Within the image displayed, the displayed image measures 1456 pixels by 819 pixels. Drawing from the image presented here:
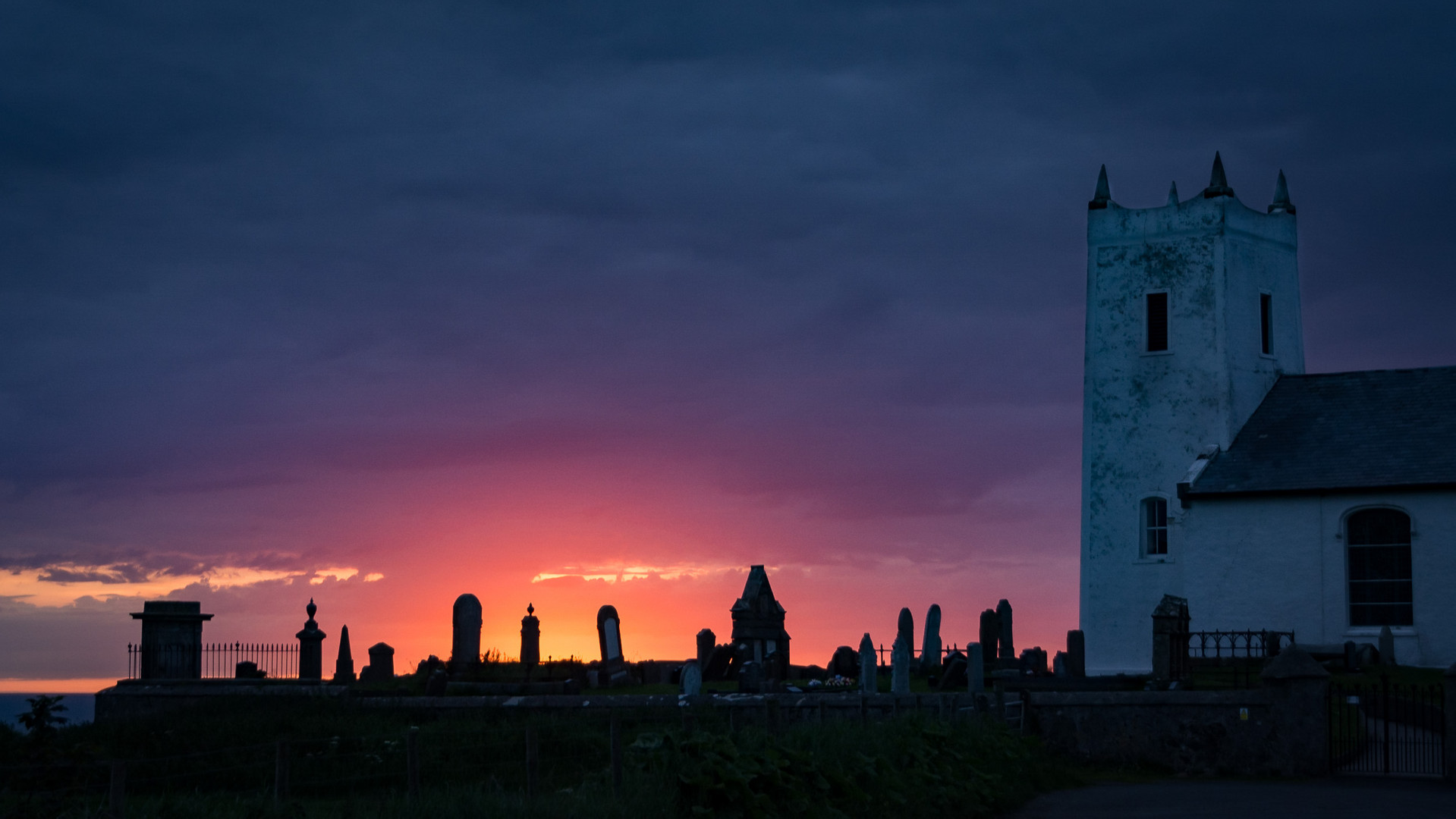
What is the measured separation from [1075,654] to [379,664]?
18370mm

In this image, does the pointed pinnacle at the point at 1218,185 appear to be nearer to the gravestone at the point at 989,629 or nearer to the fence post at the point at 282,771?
the gravestone at the point at 989,629

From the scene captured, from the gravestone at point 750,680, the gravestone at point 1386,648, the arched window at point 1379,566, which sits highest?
the arched window at point 1379,566

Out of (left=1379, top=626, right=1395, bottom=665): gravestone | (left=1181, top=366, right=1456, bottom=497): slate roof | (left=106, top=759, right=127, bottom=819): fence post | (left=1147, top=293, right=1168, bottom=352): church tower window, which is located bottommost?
(left=1379, top=626, right=1395, bottom=665): gravestone

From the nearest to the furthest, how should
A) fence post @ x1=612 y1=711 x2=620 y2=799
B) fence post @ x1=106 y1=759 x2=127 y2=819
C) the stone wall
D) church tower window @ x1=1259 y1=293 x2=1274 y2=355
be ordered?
1. fence post @ x1=106 y1=759 x2=127 y2=819
2. fence post @ x1=612 y1=711 x2=620 y2=799
3. the stone wall
4. church tower window @ x1=1259 y1=293 x2=1274 y2=355

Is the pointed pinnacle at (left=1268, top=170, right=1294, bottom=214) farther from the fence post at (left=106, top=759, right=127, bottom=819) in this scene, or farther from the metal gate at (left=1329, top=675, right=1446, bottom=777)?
the fence post at (left=106, top=759, right=127, bottom=819)

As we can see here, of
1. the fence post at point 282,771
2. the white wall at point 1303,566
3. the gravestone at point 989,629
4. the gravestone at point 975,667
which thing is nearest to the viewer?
the fence post at point 282,771

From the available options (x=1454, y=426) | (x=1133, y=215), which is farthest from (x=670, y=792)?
(x=1133, y=215)

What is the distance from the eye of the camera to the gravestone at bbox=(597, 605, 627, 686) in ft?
115

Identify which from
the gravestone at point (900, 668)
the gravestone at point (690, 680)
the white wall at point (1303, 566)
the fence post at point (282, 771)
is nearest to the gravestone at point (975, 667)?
the gravestone at point (900, 668)

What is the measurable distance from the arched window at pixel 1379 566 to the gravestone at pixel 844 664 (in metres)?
12.9

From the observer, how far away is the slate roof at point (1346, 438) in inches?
1395

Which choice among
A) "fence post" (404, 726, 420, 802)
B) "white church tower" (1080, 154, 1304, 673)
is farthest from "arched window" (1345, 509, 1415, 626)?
"fence post" (404, 726, 420, 802)

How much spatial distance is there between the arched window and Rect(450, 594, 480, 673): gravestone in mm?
22490

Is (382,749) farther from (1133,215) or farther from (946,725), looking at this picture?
(1133,215)
